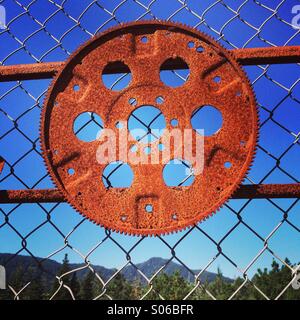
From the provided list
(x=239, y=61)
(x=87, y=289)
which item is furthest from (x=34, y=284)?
(x=239, y=61)

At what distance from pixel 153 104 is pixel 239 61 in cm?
34

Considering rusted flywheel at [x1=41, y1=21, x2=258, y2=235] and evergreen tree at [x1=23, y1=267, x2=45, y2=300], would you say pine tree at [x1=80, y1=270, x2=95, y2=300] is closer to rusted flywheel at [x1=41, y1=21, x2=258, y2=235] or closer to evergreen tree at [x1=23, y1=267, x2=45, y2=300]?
evergreen tree at [x1=23, y1=267, x2=45, y2=300]

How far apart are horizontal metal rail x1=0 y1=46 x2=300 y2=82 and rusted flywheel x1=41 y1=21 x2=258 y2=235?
0.15 ft

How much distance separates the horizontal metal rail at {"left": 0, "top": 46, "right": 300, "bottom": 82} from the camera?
1273mm

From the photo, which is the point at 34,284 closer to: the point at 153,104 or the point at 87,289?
the point at 87,289

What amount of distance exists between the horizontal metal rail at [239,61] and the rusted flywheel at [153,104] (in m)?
0.04

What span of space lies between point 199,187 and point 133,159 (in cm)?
24

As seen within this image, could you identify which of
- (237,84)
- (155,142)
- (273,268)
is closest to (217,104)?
(237,84)

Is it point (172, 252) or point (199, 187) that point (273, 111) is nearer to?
point (199, 187)

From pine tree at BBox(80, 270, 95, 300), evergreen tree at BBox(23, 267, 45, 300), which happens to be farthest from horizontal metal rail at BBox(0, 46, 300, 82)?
pine tree at BBox(80, 270, 95, 300)

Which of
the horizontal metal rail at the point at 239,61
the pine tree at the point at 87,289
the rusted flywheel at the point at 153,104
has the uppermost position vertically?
the horizontal metal rail at the point at 239,61

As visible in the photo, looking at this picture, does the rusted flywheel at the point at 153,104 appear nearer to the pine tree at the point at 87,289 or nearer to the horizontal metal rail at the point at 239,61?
the horizontal metal rail at the point at 239,61

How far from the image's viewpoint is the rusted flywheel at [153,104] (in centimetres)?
116

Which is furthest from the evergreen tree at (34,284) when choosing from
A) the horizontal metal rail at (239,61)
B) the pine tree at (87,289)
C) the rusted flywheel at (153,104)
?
the pine tree at (87,289)
